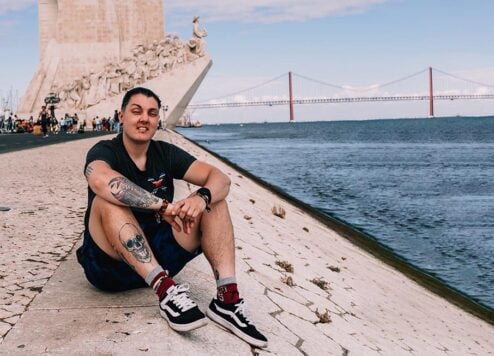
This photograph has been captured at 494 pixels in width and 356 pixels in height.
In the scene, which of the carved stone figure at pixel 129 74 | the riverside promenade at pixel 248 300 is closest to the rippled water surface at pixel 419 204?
the riverside promenade at pixel 248 300

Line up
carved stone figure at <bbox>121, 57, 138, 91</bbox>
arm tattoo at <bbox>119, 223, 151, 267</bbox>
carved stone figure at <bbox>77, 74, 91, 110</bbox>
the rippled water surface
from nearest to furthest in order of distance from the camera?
arm tattoo at <bbox>119, 223, 151, 267</bbox>, the rippled water surface, carved stone figure at <bbox>121, 57, 138, 91</bbox>, carved stone figure at <bbox>77, 74, 91, 110</bbox>

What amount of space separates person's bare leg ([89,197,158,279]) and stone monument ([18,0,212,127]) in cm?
2983

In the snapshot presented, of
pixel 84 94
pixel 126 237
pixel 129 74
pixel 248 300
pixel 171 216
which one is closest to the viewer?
pixel 126 237

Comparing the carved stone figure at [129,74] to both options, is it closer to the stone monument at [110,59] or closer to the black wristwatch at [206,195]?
the stone monument at [110,59]

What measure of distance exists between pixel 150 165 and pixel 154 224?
0.25 metres

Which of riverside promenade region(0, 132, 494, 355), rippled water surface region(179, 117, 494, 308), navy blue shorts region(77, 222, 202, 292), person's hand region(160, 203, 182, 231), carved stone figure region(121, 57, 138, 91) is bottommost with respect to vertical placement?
rippled water surface region(179, 117, 494, 308)

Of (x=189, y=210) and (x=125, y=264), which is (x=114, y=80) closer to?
(x=125, y=264)

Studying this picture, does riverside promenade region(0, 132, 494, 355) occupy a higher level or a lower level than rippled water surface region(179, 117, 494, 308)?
higher

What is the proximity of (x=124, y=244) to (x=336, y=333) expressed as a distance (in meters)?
1.11

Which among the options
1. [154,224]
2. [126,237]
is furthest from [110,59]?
[126,237]

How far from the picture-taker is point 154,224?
2.70 meters

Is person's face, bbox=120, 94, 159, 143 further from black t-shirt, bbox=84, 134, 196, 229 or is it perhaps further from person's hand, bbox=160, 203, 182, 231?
person's hand, bbox=160, 203, 182, 231

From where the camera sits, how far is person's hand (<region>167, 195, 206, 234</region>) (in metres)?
2.51

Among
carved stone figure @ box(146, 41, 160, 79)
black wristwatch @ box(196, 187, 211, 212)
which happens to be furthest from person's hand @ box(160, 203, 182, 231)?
carved stone figure @ box(146, 41, 160, 79)
